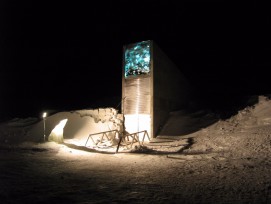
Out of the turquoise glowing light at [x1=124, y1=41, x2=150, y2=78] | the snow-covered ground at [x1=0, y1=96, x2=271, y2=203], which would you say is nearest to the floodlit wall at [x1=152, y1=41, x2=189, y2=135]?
the turquoise glowing light at [x1=124, y1=41, x2=150, y2=78]

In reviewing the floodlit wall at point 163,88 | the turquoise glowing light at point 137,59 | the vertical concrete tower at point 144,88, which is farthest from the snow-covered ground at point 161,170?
the turquoise glowing light at point 137,59

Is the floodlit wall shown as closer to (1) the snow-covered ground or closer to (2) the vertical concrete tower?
(2) the vertical concrete tower

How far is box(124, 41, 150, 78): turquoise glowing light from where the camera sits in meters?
19.4

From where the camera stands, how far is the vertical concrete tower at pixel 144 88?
19.1 meters

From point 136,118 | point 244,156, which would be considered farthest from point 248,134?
point 136,118

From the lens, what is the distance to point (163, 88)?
21.0 meters

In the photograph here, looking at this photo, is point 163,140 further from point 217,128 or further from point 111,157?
point 111,157

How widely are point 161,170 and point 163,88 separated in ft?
39.6

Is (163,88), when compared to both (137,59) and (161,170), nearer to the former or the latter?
(137,59)

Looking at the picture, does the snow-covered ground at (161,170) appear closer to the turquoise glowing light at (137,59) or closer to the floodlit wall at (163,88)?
the floodlit wall at (163,88)

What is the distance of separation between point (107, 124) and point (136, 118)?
2161 millimetres

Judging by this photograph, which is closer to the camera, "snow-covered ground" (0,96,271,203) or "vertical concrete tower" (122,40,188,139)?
"snow-covered ground" (0,96,271,203)

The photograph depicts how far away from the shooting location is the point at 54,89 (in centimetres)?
5438

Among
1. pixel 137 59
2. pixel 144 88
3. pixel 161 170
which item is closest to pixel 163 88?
pixel 144 88
